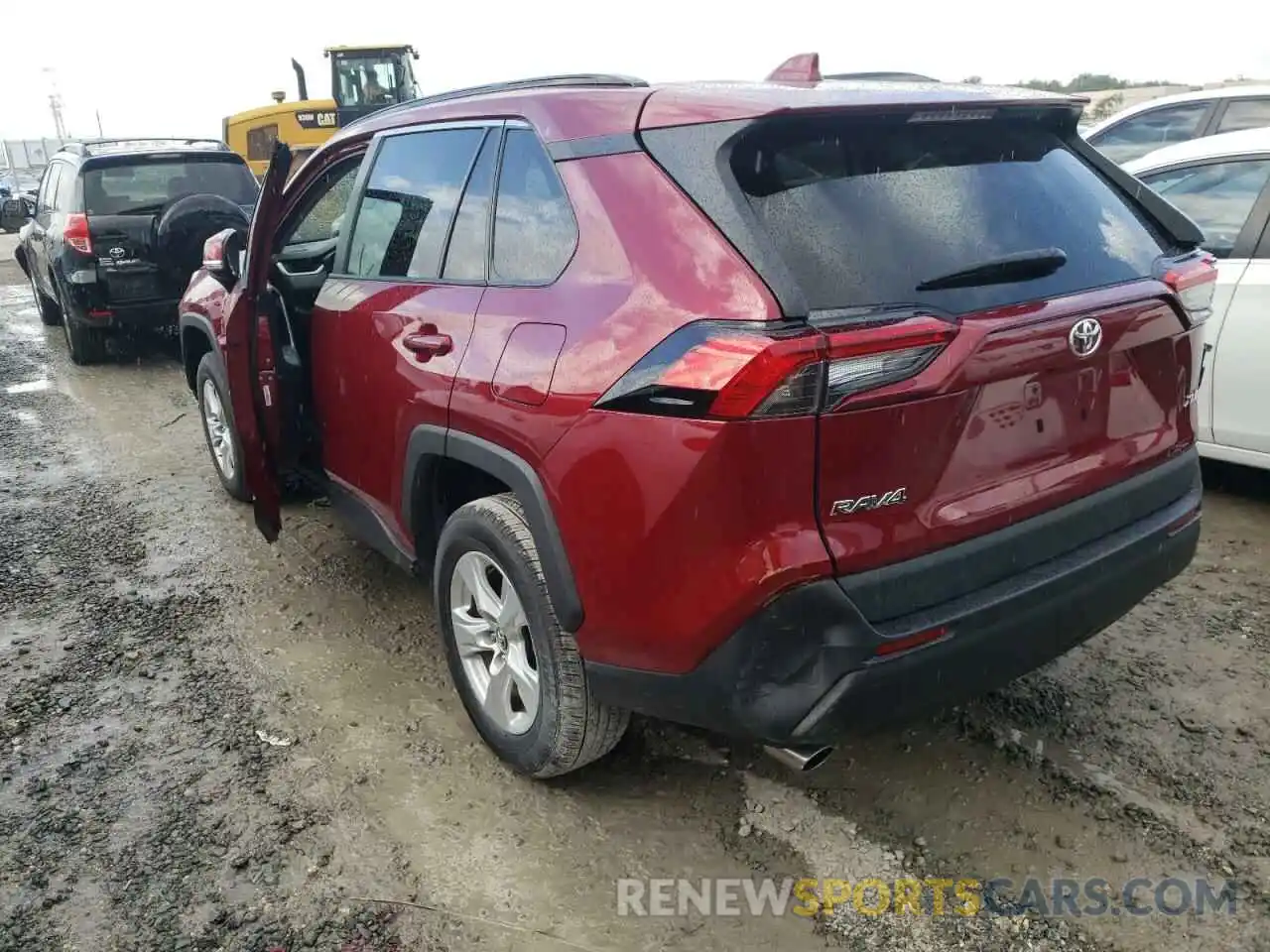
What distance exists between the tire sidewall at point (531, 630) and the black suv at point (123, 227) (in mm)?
5633

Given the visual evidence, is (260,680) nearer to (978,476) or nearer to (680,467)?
(680,467)

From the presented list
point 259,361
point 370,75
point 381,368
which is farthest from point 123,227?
point 370,75

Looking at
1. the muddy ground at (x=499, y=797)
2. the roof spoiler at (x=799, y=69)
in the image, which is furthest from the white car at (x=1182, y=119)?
the roof spoiler at (x=799, y=69)

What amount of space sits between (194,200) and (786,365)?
256 inches

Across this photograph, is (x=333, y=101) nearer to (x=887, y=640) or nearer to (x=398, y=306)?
(x=398, y=306)

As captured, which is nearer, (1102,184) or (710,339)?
(710,339)

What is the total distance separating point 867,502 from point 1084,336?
2.24ft

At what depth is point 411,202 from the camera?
3.29 metres

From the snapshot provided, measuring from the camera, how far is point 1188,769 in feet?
9.07

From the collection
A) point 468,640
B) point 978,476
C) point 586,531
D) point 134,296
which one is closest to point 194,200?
point 134,296

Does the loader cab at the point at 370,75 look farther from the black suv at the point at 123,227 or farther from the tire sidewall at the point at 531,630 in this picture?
the tire sidewall at the point at 531,630

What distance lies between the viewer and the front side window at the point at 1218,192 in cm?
439

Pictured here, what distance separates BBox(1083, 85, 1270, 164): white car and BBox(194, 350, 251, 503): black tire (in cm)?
552

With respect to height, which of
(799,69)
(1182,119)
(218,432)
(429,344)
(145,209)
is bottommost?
(218,432)
